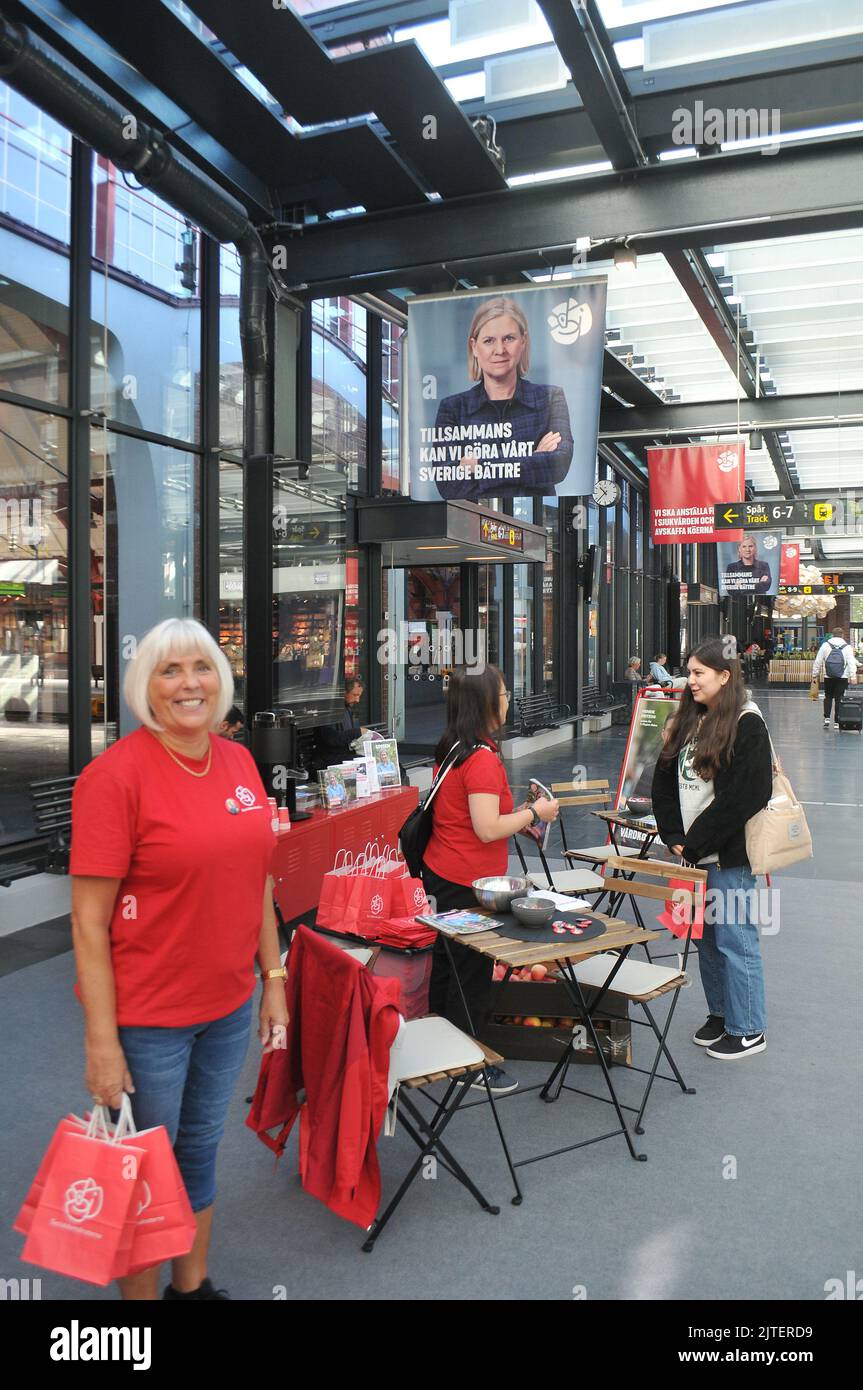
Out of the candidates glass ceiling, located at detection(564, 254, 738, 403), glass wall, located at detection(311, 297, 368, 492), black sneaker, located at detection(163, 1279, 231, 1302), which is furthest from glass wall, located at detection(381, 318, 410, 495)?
black sneaker, located at detection(163, 1279, 231, 1302)

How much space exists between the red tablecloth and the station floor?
1.41 meters

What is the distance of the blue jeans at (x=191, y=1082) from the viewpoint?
215 centimetres

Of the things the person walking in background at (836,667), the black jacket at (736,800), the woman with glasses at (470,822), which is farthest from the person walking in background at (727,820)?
the person walking in background at (836,667)

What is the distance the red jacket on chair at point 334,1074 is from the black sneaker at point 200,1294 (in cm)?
44

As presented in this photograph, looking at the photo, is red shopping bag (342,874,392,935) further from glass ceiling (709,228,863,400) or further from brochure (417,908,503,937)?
glass ceiling (709,228,863,400)

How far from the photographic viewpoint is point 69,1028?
4.41 meters

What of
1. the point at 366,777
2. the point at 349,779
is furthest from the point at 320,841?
the point at 366,777

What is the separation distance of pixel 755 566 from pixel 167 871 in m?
18.8

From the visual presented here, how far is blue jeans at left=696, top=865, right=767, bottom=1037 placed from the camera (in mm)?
4090

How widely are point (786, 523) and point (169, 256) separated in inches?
421

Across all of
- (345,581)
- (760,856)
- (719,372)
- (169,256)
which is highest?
(719,372)

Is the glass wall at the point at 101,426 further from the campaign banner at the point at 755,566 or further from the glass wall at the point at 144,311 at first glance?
the campaign banner at the point at 755,566
